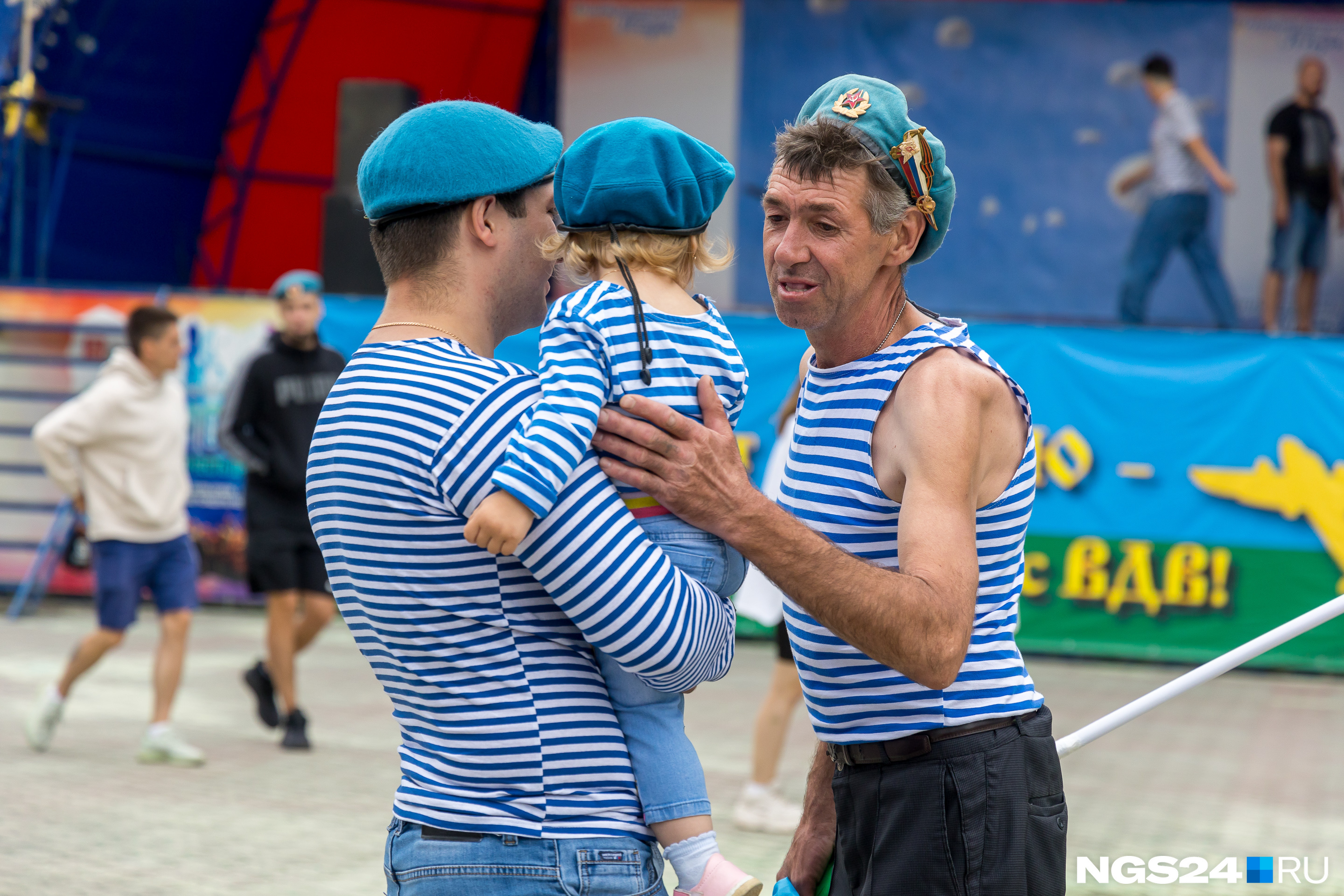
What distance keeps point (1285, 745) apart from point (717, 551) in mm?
7013

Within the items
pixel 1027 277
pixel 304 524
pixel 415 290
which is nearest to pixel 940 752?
pixel 415 290

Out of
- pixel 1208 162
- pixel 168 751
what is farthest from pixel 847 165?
pixel 1208 162

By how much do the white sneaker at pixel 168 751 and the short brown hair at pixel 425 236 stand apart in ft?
17.9

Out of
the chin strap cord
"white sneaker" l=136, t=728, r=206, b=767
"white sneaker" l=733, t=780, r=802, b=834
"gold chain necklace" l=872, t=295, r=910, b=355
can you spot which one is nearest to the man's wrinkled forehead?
"gold chain necklace" l=872, t=295, r=910, b=355

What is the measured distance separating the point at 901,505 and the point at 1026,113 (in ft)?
49.0

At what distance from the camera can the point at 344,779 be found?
6.65 meters

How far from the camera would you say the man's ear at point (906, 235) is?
2.27 metres

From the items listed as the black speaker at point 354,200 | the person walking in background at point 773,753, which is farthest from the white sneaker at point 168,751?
the black speaker at point 354,200

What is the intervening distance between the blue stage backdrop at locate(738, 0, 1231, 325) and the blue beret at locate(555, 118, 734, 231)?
45.0 ft

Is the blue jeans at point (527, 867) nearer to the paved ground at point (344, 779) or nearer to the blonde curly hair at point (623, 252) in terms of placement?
the blonde curly hair at point (623, 252)

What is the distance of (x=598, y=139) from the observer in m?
2.02

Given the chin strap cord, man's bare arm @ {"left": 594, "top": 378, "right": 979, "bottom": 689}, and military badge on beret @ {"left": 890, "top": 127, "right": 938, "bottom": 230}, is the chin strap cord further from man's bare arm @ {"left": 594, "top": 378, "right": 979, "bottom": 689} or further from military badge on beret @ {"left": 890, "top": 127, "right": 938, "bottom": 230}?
military badge on beret @ {"left": 890, "top": 127, "right": 938, "bottom": 230}

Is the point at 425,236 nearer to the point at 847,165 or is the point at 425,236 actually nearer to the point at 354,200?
the point at 847,165

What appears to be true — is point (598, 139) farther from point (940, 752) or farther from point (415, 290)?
point (940, 752)
